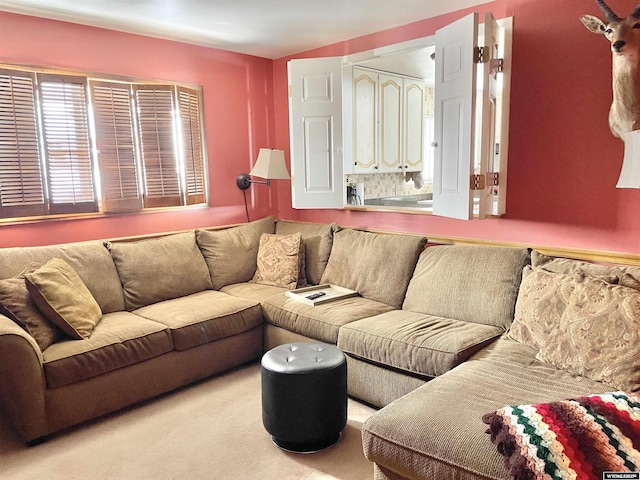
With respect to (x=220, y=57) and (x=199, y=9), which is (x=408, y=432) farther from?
(x=220, y=57)

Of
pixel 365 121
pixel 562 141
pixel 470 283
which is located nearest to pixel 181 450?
pixel 470 283

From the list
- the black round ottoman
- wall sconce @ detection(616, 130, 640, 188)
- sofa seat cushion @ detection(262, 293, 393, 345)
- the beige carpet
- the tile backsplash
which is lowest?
the beige carpet

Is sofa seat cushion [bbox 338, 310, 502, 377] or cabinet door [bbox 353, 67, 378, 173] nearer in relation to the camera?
sofa seat cushion [bbox 338, 310, 502, 377]

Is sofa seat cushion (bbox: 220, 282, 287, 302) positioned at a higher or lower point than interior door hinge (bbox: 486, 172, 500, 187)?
lower

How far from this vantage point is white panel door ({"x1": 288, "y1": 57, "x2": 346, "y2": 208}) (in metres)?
3.86

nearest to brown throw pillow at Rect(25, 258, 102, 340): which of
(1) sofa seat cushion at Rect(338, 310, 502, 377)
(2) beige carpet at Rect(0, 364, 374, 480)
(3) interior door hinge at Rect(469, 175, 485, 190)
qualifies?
(2) beige carpet at Rect(0, 364, 374, 480)

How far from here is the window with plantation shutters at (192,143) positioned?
12.9 ft

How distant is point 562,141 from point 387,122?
6.53 ft

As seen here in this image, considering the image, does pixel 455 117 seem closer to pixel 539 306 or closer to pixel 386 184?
pixel 539 306

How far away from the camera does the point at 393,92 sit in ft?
15.1

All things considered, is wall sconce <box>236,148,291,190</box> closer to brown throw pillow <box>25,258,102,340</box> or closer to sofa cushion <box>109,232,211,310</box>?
sofa cushion <box>109,232,211,310</box>

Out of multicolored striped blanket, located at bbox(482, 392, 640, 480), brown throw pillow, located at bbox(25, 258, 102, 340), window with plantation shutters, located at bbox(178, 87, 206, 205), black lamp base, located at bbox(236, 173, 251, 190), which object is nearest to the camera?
multicolored striped blanket, located at bbox(482, 392, 640, 480)

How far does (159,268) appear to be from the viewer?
11.4 ft

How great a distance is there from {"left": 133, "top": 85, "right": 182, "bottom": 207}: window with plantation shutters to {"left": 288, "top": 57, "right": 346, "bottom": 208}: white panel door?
99 cm
